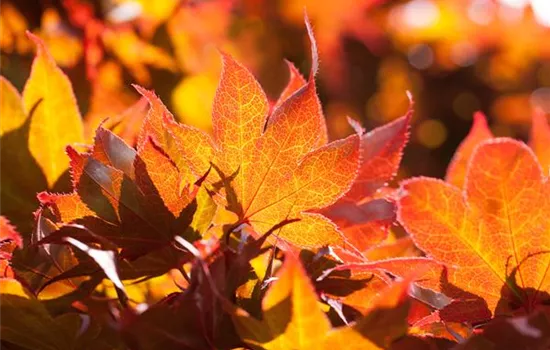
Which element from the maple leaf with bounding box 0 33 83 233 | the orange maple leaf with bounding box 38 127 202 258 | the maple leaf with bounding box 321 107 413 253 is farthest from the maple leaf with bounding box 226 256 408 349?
the maple leaf with bounding box 0 33 83 233

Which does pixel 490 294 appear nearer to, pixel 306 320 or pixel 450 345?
pixel 450 345

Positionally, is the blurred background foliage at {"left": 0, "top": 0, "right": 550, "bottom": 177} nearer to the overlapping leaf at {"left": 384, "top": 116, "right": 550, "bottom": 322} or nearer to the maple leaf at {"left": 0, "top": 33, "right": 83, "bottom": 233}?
the maple leaf at {"left": 0, "top": 33, "right": 83, "bottom": 233}

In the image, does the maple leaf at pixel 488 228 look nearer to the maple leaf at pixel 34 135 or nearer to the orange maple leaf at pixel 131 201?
the orange maple leaf at pixel 131 201

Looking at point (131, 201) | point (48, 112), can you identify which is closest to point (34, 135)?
point (48, 112)

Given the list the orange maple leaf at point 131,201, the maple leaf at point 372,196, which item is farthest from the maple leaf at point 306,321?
the maple leaf at point 372,196

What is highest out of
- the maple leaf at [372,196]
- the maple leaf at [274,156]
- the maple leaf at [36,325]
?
the maple leaf at [274,156]

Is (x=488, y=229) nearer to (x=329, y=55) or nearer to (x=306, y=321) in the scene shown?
(x=306, y=321)

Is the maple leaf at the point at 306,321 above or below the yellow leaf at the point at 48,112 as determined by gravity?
below

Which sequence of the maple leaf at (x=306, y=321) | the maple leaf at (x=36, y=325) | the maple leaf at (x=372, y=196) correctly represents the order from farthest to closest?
the maple leaf at (x=372, y=196), the maple leaf at (x=36, y=325), the maple leaf at (x=306, y=321)
